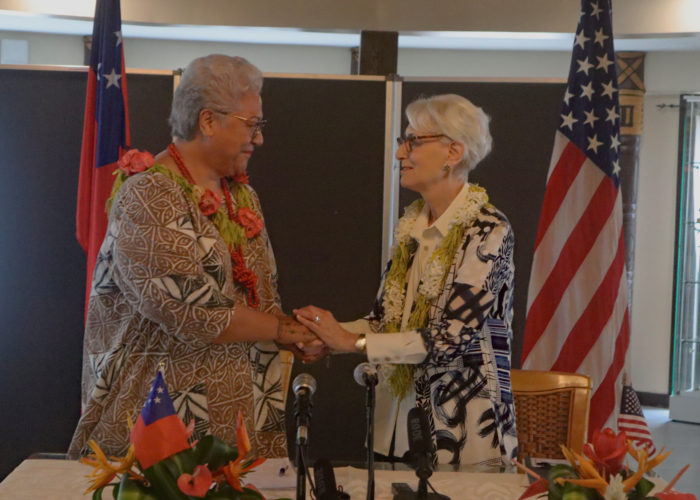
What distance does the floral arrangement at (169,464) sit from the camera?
3.69 ft

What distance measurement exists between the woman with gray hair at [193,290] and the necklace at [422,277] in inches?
10.6

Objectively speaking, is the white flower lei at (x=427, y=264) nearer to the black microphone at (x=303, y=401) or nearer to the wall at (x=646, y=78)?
the black microphone at (x=303, y=401)

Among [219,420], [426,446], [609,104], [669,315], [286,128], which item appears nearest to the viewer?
[426,446]

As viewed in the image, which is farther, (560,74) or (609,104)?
(560,74)

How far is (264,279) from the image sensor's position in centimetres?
240

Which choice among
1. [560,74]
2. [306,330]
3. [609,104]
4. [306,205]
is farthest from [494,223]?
[560,74]

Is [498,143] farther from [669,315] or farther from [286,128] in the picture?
[669,315]

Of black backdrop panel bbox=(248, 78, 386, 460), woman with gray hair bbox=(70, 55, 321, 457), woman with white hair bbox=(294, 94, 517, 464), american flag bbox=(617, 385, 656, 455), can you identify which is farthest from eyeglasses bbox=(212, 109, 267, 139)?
american flag bbox=(617, 385, 656, 455)

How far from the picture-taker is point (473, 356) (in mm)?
2270

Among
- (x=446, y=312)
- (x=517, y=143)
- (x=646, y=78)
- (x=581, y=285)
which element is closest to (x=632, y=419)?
(x=581, y=285)

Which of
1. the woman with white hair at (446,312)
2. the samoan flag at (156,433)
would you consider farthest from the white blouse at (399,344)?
the samoan flag at (156,433)

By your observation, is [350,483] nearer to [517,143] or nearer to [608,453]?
[608,453]

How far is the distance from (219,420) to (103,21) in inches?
84.8

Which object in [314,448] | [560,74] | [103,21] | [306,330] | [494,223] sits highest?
[560,74]
